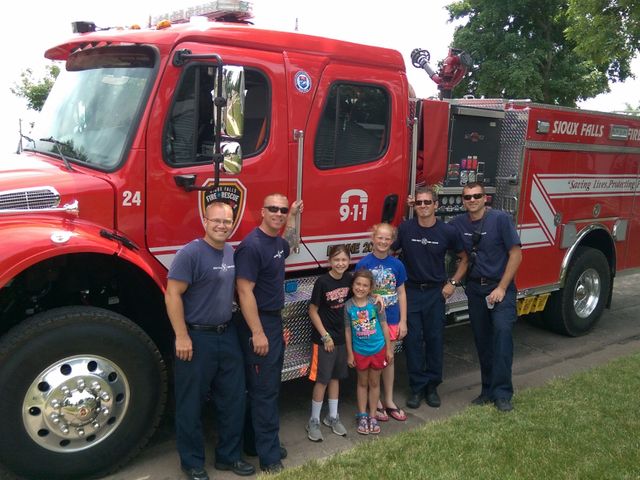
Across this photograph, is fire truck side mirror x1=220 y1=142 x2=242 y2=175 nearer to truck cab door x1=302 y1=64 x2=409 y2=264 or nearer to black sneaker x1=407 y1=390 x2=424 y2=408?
truck cab door x1=302 y1=64 x2=409 y2=264

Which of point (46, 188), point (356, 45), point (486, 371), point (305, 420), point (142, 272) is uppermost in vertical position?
point (356, 45)

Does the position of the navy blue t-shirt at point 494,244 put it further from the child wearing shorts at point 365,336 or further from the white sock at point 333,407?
the white sock at point 333,407

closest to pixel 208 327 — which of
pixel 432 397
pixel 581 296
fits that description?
pixel 432 397

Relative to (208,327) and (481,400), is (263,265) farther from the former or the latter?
(481,400)

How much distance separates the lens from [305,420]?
4.46 m

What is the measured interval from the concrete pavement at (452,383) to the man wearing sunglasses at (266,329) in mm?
289

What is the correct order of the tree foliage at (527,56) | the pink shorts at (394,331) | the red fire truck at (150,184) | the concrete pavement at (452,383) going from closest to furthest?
the red fire truck at (150,184) → the concrete pavement at (452,383) → the pink shorts at (394,331) → the tree foliage at (527,56)

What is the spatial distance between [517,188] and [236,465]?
349 cm

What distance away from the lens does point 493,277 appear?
460 centimetres

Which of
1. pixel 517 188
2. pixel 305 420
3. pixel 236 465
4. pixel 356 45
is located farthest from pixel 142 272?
pixel 517 188

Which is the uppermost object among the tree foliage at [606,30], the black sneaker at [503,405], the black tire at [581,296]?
the tree foliage at [606,30]

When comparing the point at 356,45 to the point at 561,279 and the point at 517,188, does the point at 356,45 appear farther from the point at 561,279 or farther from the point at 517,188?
the point at 561,279

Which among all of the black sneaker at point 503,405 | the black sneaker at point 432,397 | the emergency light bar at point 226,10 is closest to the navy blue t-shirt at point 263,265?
the emergency light bar at point 226,10

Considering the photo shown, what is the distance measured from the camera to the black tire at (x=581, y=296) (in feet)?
21.3
